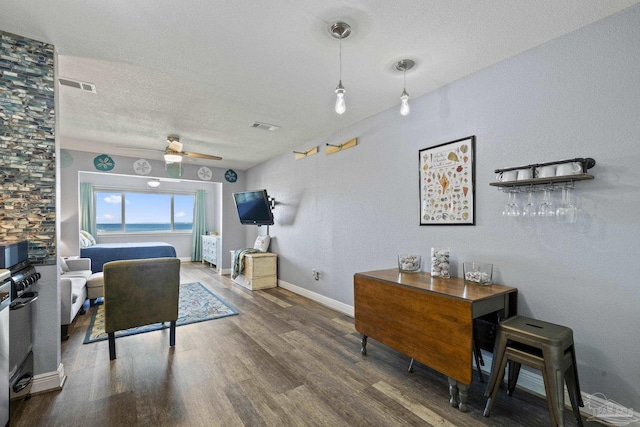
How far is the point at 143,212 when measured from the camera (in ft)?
26.0

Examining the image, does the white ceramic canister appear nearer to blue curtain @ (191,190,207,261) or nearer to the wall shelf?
the wall shelf

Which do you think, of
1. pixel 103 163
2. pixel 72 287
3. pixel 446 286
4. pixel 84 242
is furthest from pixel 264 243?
pixel 446 286

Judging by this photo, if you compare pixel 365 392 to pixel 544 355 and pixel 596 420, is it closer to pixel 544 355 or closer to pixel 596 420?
pixel 544 355

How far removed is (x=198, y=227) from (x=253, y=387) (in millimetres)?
6934

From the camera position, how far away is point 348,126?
378 centimetres

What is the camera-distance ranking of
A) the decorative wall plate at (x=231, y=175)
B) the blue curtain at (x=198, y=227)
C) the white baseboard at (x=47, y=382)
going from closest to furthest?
the white baseboard at (x=47, y=382), the decorative wall plate at (x=231, y=175), the blue curtain at (x=198, y=227)

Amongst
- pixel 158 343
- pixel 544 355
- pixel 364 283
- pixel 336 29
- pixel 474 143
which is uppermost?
pixel 336 29

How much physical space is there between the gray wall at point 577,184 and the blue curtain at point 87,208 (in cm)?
734

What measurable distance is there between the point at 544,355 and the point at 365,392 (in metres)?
1.14

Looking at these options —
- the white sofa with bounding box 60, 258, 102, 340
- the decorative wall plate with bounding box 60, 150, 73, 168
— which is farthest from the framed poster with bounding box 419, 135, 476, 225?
the decorative wall plate with bounding box 60, 150, 73, 168

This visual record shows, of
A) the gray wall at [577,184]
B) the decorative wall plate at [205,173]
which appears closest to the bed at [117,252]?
the decorative wall plate at [205,173]

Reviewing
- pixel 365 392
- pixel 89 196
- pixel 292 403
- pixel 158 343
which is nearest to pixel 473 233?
pixel 365 392

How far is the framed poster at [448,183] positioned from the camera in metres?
2.44

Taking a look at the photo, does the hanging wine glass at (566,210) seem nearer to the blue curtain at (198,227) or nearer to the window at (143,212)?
the blue curtain at (198,227)
